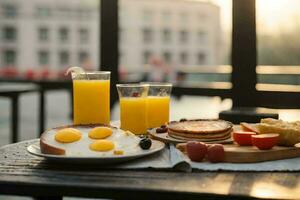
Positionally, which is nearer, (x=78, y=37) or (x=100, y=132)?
(x=100, y=132)

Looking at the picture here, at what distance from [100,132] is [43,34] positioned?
4361 cm

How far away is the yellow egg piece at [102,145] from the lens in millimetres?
988

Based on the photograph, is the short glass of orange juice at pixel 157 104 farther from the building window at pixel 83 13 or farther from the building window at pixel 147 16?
the building window at pixel 83 13

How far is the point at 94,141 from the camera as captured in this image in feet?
3.37

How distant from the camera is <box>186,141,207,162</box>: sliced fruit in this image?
0.98 m

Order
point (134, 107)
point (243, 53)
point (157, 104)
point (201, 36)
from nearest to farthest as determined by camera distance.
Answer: point (134, 107) < point (157, 104) < point (243, 53) < point (201, 36)

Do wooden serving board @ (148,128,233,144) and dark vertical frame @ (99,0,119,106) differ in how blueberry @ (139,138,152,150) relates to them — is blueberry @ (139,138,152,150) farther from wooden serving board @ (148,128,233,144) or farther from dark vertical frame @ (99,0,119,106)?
dark vertical frame @ (99,0,119,106)

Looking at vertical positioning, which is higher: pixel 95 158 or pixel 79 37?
pixel 79 37

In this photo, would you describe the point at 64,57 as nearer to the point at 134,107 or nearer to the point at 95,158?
the point at 134,107

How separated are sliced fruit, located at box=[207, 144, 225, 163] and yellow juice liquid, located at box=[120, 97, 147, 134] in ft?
1.28

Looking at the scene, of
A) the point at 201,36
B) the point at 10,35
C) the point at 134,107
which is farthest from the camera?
the point at 10,35

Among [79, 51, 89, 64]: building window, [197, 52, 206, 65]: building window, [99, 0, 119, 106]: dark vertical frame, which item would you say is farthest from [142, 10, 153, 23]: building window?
[99, 0, 119, 106]: dark vertical frame

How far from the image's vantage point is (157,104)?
1.45m

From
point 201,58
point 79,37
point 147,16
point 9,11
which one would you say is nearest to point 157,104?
point 147,16
